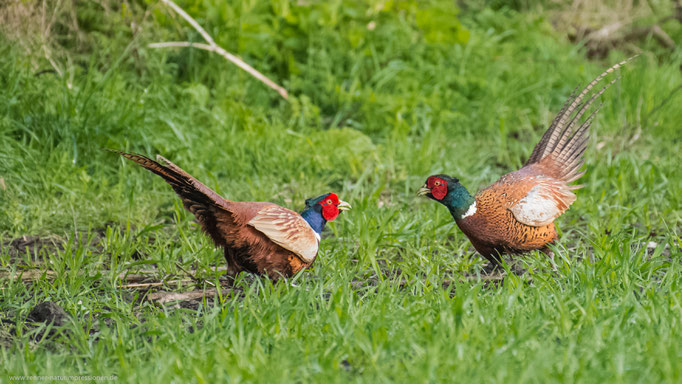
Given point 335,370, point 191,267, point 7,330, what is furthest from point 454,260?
point 7,330

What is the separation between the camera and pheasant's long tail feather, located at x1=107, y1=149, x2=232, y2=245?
3.41 metres

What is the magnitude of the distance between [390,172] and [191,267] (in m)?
1.96

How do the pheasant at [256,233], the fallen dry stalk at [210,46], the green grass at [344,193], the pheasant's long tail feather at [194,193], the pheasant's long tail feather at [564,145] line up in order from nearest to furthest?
the green grass at [344,193]
the pheasant's long tail feather at [194,193]
the pheasant at [256,233]
the pheasant's long tail feather at [564,145]
the fallen dry stalk at [210,46]

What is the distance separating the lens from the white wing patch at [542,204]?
13.3 ft

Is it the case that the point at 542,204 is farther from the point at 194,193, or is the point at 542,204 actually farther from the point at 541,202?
the point at 194,193

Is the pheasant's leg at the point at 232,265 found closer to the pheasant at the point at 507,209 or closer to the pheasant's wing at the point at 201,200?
the pheasant's wing at the point at 201,200

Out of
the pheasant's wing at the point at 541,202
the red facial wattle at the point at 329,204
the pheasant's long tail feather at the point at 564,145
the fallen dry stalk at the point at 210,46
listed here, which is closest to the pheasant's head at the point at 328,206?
the red facial wattle at the point at 329,204

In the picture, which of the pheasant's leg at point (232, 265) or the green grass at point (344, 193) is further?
the pheasant's leg at point (232, 265)

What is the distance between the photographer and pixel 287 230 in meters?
3.77

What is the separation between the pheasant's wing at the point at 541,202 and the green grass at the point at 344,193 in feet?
0.70

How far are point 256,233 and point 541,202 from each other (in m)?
1.51

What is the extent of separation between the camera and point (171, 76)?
681 centimetres

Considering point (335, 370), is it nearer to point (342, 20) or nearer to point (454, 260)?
point (454, 260)

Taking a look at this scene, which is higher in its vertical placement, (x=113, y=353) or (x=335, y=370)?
(x=335, y=370)
